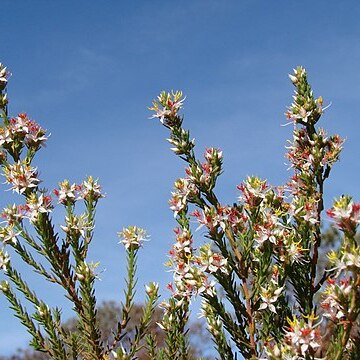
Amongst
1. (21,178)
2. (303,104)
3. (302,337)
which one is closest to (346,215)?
(302,337)

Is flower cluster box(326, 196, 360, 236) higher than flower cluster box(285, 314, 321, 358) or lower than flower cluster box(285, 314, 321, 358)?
higher

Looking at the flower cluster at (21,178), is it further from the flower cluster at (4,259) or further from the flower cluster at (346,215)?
the flower cluster at (346,215)

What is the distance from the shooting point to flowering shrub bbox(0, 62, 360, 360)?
13.2 feet

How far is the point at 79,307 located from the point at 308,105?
2343mm

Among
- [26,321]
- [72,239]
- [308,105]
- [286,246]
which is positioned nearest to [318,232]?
[286,246]

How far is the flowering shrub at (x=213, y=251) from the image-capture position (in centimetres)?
403

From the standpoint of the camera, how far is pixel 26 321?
15.4 feet

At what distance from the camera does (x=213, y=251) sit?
422cm

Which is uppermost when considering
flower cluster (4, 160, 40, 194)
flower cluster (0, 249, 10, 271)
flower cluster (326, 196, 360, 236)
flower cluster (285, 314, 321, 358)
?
flower cluster (4, 160, 40, 194)

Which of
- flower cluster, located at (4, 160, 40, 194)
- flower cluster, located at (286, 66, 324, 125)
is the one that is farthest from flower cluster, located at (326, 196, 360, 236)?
flower cluster, located at (4, 160, 40, 194)

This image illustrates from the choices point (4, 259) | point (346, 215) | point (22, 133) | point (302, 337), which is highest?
point (22, 133)

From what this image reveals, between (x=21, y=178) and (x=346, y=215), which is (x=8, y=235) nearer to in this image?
(x=21, y=178)

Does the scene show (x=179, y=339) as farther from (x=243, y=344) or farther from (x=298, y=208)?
(x=298, y=208)

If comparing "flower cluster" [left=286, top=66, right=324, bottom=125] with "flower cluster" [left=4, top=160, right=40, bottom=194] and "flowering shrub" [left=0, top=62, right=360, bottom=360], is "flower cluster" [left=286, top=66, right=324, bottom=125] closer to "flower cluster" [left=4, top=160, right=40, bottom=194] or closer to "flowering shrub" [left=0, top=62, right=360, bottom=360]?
"flowering shrub" [left=0, top=62, right=360, bottom=360]
